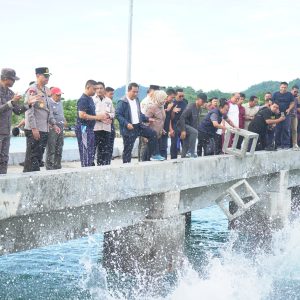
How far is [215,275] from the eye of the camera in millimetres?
10648

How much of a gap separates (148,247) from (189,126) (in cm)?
457

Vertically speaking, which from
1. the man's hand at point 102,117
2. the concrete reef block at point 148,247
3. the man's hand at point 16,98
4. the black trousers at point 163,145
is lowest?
the concrete reef block at point 148,247

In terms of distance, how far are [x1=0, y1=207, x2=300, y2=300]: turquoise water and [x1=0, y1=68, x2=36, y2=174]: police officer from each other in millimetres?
1738

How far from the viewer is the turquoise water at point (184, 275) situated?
948cm

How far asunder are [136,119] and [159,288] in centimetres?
319

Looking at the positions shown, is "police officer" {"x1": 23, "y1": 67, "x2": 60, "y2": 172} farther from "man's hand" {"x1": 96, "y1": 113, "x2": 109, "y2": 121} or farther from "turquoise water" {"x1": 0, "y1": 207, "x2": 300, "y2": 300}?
"turquoise water" {"x1": 0, "y1": 207, "x2": 300, "y2": 300}

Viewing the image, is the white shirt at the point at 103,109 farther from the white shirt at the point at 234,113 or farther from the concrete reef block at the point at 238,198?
the white shirt at the point at 234,113

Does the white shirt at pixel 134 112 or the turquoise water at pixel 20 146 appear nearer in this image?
the white shirt at pixel 134 112

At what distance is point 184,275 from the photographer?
9.71 metres

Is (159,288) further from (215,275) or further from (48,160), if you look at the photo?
(48,160)

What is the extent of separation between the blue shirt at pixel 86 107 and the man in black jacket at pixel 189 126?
9.66ft

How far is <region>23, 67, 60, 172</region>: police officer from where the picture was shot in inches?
366

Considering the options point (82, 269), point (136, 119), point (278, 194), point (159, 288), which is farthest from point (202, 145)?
point (159, 288)

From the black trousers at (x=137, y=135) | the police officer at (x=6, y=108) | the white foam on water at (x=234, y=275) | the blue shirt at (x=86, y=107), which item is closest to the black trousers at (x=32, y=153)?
the police officer at (x=6, y=108)
